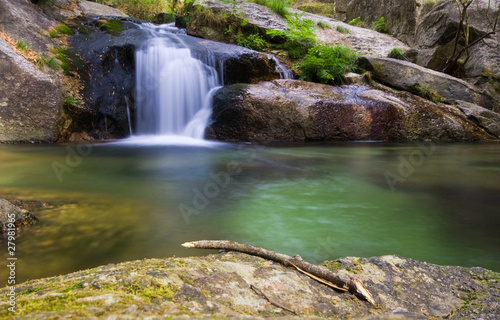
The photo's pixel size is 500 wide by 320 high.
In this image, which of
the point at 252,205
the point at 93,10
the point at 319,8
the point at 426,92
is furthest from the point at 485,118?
the point at 319,8

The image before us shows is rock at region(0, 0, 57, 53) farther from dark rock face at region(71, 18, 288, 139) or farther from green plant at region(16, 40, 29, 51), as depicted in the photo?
dark rock face at region(71, 18, 288, 139)

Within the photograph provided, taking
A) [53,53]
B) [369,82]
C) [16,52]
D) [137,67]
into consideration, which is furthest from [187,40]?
[369,82]

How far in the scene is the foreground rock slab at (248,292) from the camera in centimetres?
127

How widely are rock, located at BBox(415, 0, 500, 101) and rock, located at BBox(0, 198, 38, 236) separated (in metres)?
15.6

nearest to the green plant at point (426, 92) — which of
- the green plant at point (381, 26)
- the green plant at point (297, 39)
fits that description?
the green plant at point (297, 39)

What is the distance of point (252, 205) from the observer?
4238 millimetres

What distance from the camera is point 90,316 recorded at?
1.12 meters

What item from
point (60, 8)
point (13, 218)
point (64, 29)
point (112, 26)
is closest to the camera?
point (13, 218)

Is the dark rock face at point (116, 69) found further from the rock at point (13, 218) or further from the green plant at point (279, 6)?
the rock at point (13, 218)

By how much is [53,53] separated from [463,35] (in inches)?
607

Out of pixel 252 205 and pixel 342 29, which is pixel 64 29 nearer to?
pixel 252 205

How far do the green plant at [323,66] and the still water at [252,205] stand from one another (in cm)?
497

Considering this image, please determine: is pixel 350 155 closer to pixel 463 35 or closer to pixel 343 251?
pixel 343 251

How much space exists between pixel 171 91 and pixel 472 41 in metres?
12.5
